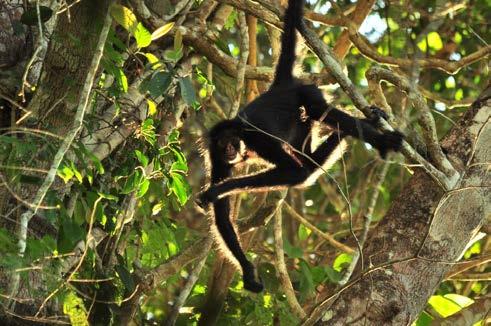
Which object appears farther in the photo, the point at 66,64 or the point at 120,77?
the point at 120,77

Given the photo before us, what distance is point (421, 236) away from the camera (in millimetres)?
4492

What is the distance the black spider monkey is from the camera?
242 inches

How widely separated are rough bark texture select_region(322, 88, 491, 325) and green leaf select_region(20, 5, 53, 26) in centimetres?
214

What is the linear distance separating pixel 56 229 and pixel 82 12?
1.29 meters

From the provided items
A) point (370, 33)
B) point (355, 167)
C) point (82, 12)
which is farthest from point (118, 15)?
point (355, 167)

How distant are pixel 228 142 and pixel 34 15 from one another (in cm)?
189

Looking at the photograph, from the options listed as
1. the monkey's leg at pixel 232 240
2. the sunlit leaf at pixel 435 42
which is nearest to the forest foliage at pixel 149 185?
the monkey's leg at pixel 232 240

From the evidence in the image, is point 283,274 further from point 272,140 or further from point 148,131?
point 148,131

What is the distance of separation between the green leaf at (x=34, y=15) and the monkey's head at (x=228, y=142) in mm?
1740

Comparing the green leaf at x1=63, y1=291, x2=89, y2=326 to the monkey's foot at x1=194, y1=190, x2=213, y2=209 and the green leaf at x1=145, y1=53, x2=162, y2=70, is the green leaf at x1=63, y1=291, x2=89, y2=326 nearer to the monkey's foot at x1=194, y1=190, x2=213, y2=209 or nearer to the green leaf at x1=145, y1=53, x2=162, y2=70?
the green leaf at x1=145, y1=53, x2=162, y2=70

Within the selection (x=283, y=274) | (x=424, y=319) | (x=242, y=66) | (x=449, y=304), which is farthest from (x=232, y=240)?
(x=449, y=304)

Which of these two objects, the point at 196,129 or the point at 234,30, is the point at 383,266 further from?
the point at 234,30

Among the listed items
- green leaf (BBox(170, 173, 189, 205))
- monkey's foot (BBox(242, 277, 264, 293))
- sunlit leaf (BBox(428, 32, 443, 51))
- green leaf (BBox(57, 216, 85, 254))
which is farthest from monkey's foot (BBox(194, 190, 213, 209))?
sunlit leaf (BBox(428, 32, 443, 51))

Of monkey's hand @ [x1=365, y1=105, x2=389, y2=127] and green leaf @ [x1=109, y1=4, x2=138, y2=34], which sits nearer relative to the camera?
green leaf @ [x1=109, y1=4, x2=138, y2=34]
